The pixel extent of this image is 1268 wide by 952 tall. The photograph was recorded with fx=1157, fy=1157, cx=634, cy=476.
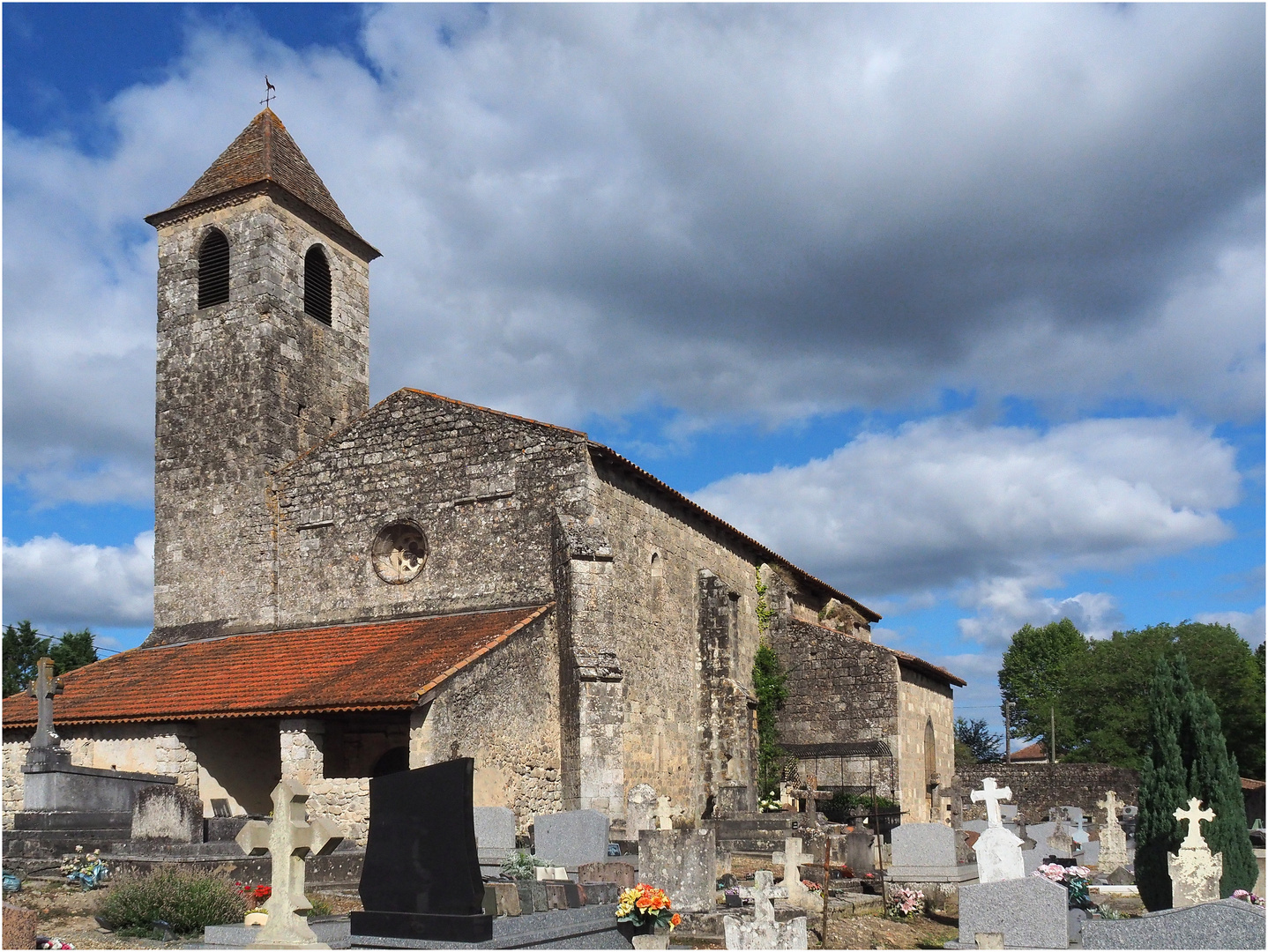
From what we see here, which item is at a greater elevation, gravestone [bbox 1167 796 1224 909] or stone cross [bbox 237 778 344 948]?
stone cross [bbox 237 778 344 948]

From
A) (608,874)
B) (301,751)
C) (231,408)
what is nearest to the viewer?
(608,874)

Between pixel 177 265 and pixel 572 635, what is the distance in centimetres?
1242

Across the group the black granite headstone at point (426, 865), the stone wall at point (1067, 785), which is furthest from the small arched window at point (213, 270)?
the stone wall at point (1067, 785)

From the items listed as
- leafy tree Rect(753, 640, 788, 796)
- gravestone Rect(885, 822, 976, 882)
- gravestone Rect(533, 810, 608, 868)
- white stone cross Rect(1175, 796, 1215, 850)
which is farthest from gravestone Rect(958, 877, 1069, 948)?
leafy tree Rect(753, 640, 788, 796)

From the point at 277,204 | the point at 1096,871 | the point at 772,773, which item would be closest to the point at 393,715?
the point at 772,773

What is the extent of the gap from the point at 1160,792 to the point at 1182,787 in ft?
1.05

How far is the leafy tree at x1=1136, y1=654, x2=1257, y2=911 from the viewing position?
14.5 m

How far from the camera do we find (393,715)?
20406 mm

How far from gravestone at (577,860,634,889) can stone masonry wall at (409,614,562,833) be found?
3592 mm

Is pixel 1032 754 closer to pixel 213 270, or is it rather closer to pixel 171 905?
pixel 213 270

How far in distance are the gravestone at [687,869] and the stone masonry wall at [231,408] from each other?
1258 cm

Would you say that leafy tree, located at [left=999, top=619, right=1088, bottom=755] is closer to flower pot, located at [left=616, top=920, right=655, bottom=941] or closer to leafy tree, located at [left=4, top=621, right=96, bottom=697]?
leafy tree, located at [left=4, top=621, right=96, bottom=697]

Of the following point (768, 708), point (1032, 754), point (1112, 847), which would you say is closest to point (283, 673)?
point (768, 708)

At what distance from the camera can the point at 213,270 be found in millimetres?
24453
